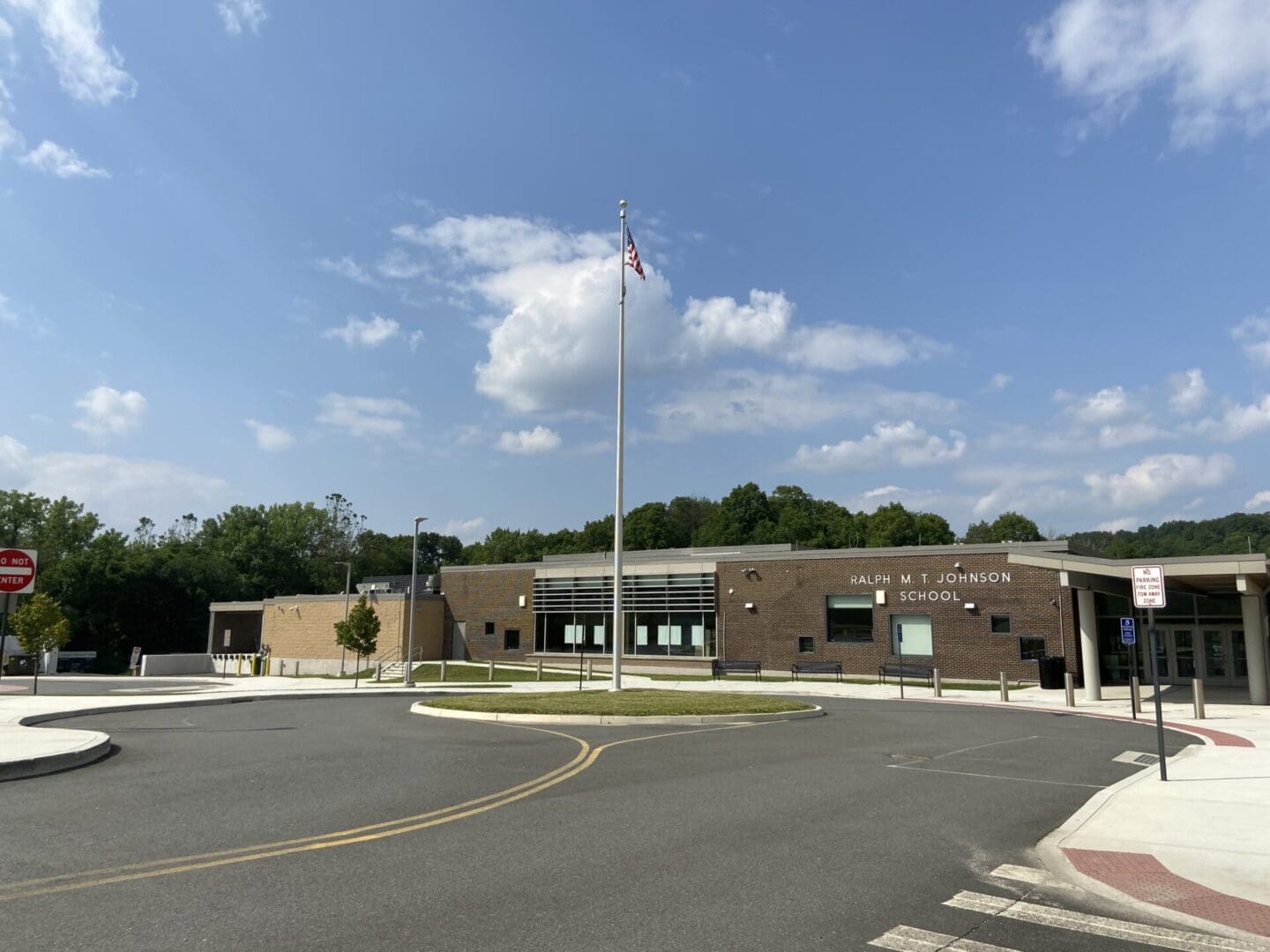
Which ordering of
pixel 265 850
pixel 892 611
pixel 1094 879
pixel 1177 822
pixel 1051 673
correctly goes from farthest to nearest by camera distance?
pixel 892 611, pixel 1051 673, pixel 1177 822, pixel 265 850, pixel 1094 879

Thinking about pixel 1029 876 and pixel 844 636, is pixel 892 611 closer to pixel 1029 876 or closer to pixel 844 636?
pixel 844 636

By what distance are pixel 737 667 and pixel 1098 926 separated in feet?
111

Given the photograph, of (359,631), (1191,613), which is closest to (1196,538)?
(1191,613)

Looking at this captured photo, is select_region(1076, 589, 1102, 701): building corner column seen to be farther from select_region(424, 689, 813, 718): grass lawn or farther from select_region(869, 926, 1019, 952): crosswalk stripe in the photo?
select_region(869, 926, 1019, 952): crosswalk stripe

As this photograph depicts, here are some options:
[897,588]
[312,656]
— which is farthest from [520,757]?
[312,656]

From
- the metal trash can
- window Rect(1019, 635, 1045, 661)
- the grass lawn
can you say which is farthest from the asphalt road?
window Rect(1019, 635, 1045, 661)

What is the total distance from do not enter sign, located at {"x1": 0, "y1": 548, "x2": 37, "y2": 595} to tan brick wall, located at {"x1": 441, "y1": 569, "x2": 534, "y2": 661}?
101ft

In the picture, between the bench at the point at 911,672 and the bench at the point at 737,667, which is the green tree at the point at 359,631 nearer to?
the bench at the point at 737,667

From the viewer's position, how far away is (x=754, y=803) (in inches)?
384

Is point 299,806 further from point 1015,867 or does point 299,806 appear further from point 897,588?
point 897,588

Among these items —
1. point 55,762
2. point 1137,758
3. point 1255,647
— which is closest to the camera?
point 55,762

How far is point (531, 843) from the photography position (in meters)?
7.75

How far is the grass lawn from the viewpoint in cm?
1920

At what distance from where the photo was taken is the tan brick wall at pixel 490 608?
5066 centimetres
